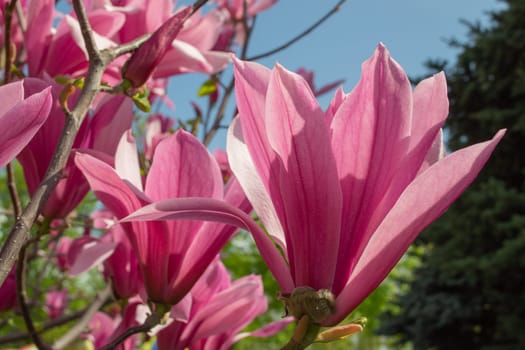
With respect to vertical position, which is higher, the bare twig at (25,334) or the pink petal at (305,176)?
the pink petal at (305,176)

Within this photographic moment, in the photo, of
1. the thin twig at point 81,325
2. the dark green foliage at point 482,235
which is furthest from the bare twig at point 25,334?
the dark green foliage at point 482,235

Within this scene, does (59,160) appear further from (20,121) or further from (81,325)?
(81,325)

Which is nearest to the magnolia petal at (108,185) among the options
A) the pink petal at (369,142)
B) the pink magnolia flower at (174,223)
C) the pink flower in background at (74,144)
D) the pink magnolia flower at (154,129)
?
the pink magnolia flower at (174,223)

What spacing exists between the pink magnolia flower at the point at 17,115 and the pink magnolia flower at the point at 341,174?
0.14 m

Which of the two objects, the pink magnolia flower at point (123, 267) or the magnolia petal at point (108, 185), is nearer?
the magnolia petal at point (108, 185)

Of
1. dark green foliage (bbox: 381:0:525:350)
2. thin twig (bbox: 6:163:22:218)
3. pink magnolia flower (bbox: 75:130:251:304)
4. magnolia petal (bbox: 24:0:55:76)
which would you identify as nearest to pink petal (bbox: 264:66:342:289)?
pink magnolia flower (bbox: 75:130:251:304)

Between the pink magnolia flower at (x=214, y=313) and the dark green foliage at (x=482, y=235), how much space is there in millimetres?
6407

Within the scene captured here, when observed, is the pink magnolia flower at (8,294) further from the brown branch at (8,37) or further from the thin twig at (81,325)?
the brown branch at (8,37)

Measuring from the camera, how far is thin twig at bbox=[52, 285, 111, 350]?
1216 millimetres

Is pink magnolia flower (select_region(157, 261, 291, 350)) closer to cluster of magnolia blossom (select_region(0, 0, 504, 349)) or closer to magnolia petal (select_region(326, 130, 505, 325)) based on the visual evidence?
cluster of magnolia blossom (select_region(0, 0, 504, 349))

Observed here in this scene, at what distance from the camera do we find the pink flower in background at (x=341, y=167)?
1.88 ft

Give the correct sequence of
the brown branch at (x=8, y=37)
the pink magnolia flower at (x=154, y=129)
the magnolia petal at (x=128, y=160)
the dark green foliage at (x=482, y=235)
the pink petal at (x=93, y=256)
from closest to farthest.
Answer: the magnolia petal at (x=128, y=160)
the brown branch at (x=8, y=37)
the pink petal at (x=93, y=256)
the pink magnolia flower at (x=154, y=129)
the dark green foliage at (x=482, y=235)

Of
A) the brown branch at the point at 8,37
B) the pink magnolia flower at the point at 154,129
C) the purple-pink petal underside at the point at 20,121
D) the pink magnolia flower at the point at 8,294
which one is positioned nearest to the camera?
the purple-pink petal underside at the point at 20,121

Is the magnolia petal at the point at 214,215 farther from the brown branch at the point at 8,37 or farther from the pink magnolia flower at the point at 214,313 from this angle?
the brown branch at the point at 8,37
